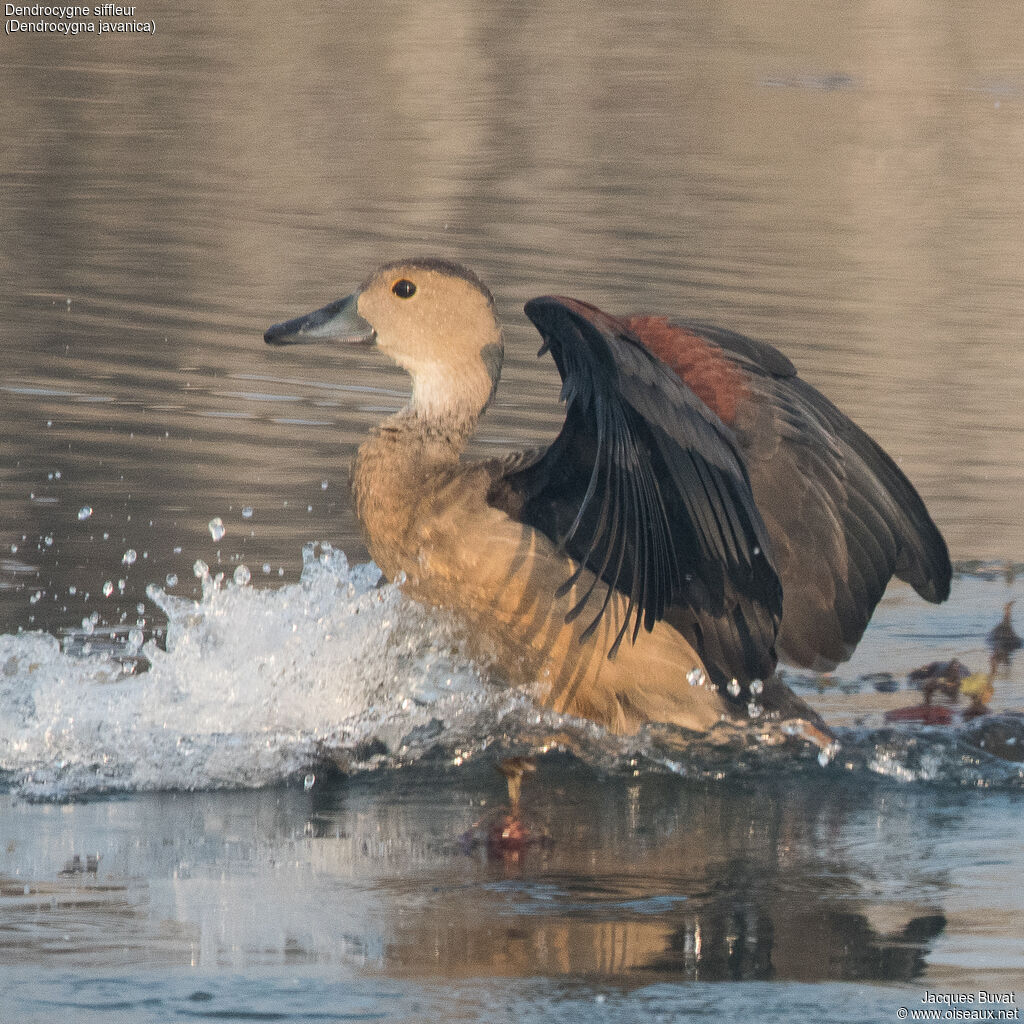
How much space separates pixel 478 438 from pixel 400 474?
3757 millimetres

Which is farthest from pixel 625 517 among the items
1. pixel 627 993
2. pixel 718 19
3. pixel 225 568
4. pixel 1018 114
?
pixel 718 19

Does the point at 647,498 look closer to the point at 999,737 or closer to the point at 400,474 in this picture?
the point at 400,474

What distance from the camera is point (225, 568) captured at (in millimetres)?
7590

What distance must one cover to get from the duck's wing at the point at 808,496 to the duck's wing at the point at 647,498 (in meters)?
0.21

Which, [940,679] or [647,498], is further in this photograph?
[940,679]

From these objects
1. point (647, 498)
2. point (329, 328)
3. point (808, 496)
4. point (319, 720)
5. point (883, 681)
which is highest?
point (329, 328)

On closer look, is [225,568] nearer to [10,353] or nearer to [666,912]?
[666,912]

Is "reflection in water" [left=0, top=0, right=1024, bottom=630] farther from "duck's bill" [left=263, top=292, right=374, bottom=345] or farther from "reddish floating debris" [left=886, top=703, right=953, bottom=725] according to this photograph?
"reddish floating debris" [left=886, top=703, right=953, bottom=725]

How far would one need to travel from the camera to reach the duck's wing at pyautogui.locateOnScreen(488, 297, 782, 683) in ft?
16.8

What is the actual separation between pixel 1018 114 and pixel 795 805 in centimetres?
1977

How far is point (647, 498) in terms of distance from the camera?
5.30m

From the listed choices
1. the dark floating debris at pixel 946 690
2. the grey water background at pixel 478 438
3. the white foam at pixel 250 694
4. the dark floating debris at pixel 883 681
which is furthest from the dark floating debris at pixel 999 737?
the white foam at pixel 250 694

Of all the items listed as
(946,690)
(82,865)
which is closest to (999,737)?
(946,690)

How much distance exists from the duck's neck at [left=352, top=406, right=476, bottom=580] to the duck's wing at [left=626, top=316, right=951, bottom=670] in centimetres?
64
